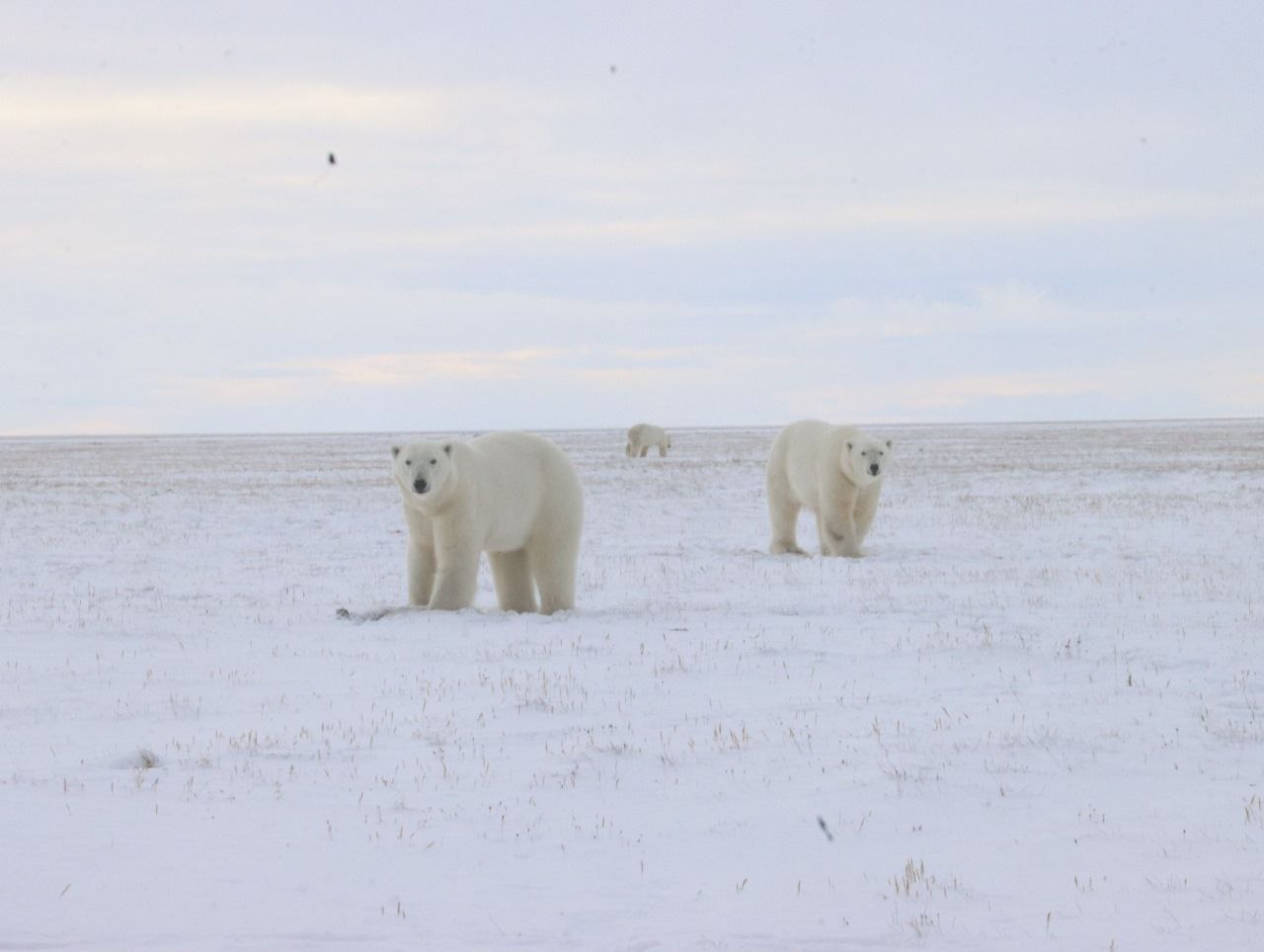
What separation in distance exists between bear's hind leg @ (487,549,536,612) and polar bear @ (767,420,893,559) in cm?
460

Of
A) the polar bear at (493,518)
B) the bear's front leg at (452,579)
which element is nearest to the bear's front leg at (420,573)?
the polar bear at (493,518)

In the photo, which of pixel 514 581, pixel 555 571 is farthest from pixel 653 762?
pixel 514 581

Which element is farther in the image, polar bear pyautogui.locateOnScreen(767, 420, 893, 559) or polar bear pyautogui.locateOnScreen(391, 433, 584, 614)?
polar bear pyautogui.locateOnScreen(767, 420, 893, 559)

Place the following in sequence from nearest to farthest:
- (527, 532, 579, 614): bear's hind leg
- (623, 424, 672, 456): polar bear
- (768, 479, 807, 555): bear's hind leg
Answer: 1. (527, 532, 579, 614): bear's hind leg
2. (768, 479, 807, 555): bear's hind leg
3. (623, 424, 672, 456): polar bear

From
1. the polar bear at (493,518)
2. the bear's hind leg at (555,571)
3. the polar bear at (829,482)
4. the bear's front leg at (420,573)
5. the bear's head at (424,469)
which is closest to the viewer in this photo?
the bear's head at (424,469)

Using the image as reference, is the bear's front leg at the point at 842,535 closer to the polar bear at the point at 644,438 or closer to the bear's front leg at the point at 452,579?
the bear's front leg at the point at 452,579

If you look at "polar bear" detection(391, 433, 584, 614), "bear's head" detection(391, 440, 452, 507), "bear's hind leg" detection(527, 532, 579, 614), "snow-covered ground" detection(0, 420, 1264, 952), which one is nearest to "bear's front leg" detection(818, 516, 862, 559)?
"snow-covered ground" detection(0, 420, 1264, 952)

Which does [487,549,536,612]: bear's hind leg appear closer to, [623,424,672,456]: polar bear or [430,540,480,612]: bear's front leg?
[430,540,480,612]: bear's front leg

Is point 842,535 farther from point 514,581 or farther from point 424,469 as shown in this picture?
point 424,469

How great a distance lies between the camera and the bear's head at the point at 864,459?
48.8 feet

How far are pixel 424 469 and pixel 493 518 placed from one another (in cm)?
81

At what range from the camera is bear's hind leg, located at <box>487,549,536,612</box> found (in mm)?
11789

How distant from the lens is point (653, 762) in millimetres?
6113

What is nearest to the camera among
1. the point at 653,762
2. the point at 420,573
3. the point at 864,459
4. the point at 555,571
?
the point at 653,762
